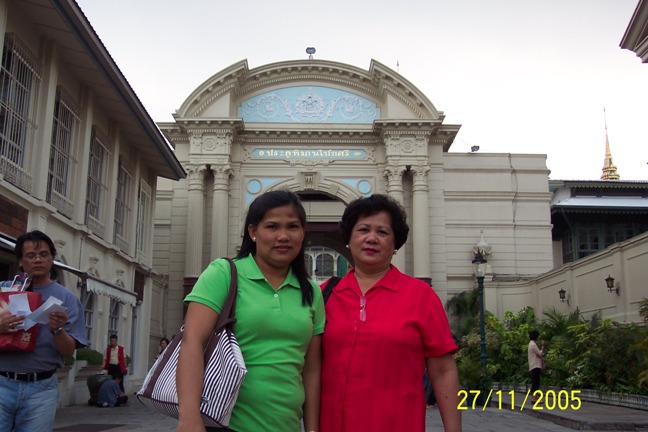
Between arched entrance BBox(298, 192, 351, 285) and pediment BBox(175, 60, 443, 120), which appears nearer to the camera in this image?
pediment BBox(175, 60, 443, 120)

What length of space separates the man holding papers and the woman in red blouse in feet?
6.33

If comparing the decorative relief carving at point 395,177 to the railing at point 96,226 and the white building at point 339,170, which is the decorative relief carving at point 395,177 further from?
the railing at point 96,226

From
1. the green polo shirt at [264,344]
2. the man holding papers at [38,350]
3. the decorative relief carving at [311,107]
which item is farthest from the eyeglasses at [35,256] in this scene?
the decorative relief carving at [311,107]

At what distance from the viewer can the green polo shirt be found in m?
3.04

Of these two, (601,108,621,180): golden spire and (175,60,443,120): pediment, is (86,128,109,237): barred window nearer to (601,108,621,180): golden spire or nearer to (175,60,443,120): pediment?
(175,60,443,120): pediment

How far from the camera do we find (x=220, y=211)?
28.9m

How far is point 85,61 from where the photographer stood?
48.4 feet

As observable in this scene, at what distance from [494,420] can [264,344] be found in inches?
420

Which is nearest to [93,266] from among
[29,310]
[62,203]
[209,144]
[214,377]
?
[62,203]

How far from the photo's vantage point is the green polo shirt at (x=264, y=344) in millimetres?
3045

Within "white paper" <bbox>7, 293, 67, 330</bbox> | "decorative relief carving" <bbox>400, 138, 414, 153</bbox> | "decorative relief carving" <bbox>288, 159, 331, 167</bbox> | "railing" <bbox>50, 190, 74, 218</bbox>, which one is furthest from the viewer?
"decorative relief carving" <bbox>288, 159, 331, 167</bbox>

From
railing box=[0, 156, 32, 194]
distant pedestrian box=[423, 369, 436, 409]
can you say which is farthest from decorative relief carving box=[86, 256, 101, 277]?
distant pedestrian box=[423, 369, 436, 409]

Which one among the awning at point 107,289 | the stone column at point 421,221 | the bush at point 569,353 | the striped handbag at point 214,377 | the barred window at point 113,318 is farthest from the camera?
the stone column at point 421,221

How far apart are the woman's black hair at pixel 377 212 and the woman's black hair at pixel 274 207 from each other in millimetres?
429
